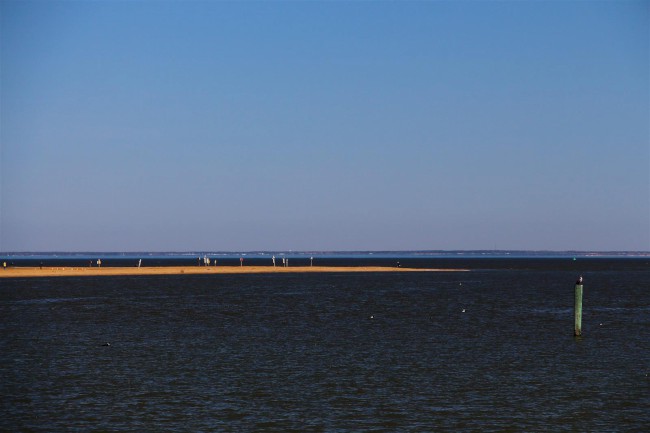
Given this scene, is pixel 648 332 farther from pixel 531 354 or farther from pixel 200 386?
pixel 200 386

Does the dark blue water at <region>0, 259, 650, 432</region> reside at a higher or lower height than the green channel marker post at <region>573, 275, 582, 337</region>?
lower

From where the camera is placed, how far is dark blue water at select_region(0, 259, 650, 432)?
28.4 m

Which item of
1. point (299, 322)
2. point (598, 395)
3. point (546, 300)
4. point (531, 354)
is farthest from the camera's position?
point (546, 300)

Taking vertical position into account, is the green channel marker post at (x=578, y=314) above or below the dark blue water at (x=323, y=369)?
above

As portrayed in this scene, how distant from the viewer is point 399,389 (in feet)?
109

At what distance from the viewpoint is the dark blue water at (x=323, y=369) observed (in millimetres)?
28391

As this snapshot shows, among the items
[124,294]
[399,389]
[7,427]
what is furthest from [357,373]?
[124,294]

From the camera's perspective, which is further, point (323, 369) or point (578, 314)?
point (578, 314)

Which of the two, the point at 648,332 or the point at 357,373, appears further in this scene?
the point at 648,332

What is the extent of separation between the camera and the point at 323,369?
125 feet

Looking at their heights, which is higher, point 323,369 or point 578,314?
point 578,314

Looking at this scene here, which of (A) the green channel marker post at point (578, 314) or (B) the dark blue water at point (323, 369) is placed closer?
(B) the dark blue water at point (323, 369)

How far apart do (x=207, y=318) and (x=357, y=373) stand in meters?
29.1

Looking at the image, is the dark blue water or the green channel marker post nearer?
the dark blue water
